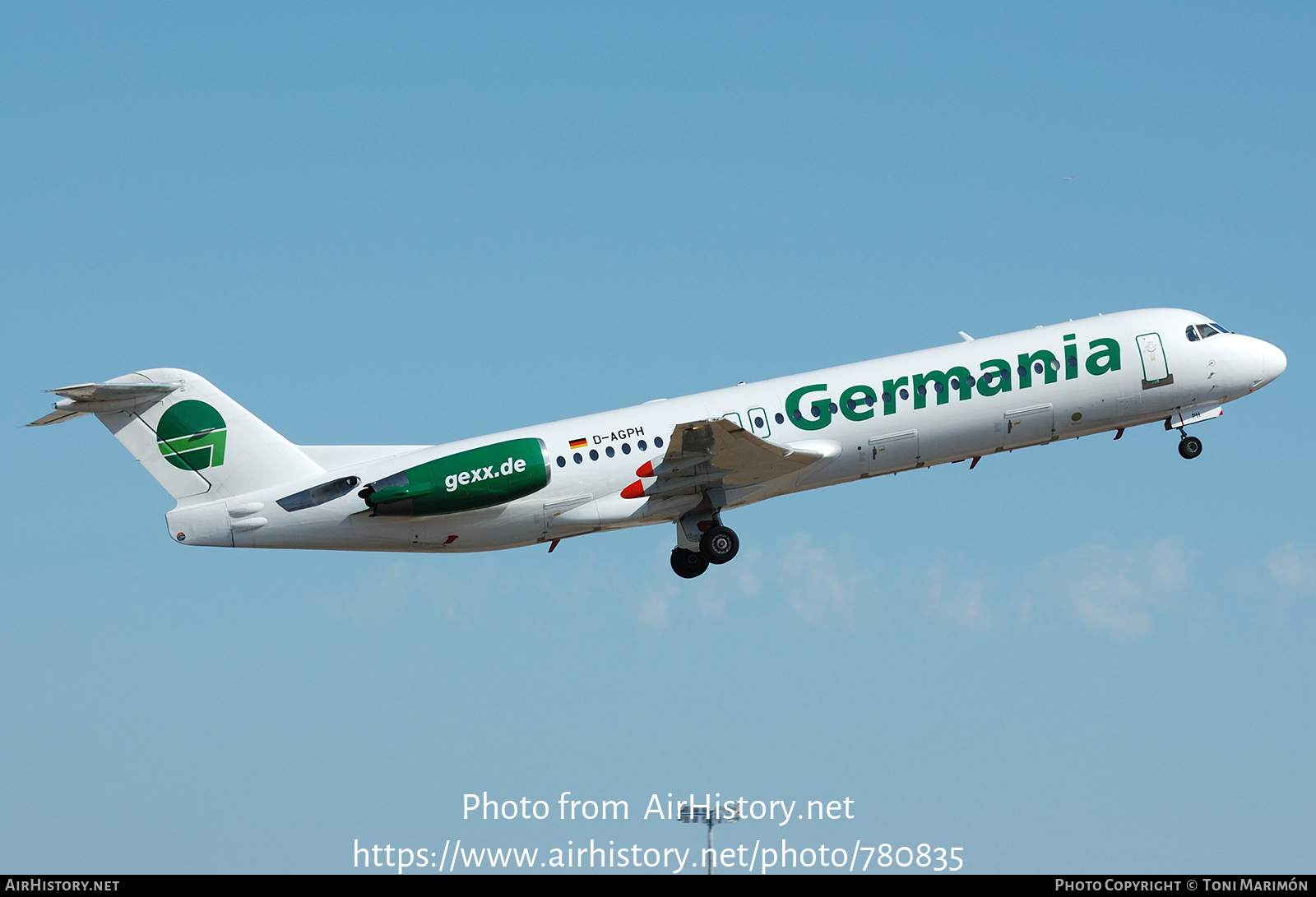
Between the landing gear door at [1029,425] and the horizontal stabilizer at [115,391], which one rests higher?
the landing gear door at [1029,425]

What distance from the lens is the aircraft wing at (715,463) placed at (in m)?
28.2

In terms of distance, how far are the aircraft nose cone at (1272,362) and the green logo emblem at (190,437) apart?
72.5 feet

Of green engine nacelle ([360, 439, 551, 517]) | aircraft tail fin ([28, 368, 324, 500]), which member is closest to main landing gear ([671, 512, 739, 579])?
green engine nacelle ([360, 439, 551, 517])

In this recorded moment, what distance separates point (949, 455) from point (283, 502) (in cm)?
1343

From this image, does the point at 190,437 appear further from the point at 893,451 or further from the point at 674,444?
the point at 893,451

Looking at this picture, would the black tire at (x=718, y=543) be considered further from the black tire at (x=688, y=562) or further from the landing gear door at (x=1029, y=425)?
the landing gear door at (x=1029, y=425)

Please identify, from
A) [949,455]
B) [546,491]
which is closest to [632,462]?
[546,491]

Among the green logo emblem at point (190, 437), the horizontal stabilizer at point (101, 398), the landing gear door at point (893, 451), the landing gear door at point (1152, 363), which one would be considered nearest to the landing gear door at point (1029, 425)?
the landing gear door at point (893, 451)

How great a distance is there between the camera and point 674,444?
93.0 feet

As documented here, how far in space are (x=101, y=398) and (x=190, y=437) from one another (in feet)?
5.84
